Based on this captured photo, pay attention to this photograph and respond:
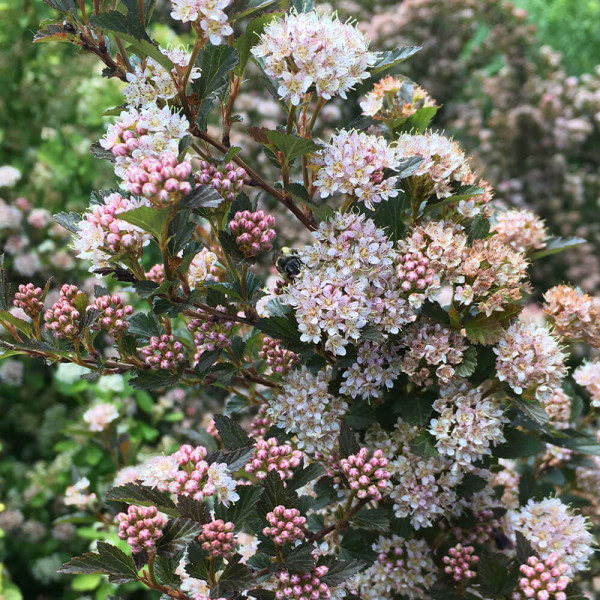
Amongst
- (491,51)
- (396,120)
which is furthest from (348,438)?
(491,51)

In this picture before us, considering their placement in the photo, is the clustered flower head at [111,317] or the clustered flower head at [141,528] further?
the clustered flower head at [111,317]

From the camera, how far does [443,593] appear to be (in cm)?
104

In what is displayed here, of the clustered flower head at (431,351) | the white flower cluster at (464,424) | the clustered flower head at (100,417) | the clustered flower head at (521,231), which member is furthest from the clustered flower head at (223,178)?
the clustered flower head at (100,417)

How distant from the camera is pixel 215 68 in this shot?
0.86 metres

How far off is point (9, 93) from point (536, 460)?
2717 mm

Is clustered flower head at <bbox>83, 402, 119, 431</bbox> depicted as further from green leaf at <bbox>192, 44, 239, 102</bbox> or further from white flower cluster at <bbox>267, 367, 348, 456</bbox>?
green leaf at <bbox>192, 44, 239, 102</bbox>

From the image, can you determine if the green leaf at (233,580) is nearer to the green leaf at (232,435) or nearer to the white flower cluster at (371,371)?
the green leaf at (232,435)

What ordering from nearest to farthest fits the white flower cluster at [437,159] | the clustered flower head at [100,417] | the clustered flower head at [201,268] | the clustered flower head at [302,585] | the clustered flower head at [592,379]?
the clustered flower head at [302,585], the white flower cluster at [437,159], the clustered flower head at [201,268], the clustered flower head at [592,379], the clustered flower head at [100,417]

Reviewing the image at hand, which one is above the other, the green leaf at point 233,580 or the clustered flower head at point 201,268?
the clustered flower head at point 201,268

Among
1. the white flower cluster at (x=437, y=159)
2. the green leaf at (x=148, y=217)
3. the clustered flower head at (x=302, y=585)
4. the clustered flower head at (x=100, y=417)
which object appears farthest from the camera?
the clustered flower head at (x=100, y=417)

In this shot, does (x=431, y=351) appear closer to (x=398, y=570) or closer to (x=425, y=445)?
(x=425, y=445)

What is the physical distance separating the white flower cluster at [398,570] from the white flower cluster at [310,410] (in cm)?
22

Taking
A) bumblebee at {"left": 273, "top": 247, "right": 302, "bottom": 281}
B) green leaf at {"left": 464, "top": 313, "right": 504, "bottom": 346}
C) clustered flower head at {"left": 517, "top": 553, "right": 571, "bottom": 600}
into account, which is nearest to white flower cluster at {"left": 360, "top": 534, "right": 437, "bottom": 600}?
clustered flower head at {"left": 517, "top": 553, "right": 571, "bottom": 600}

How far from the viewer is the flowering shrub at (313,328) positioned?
83cm
